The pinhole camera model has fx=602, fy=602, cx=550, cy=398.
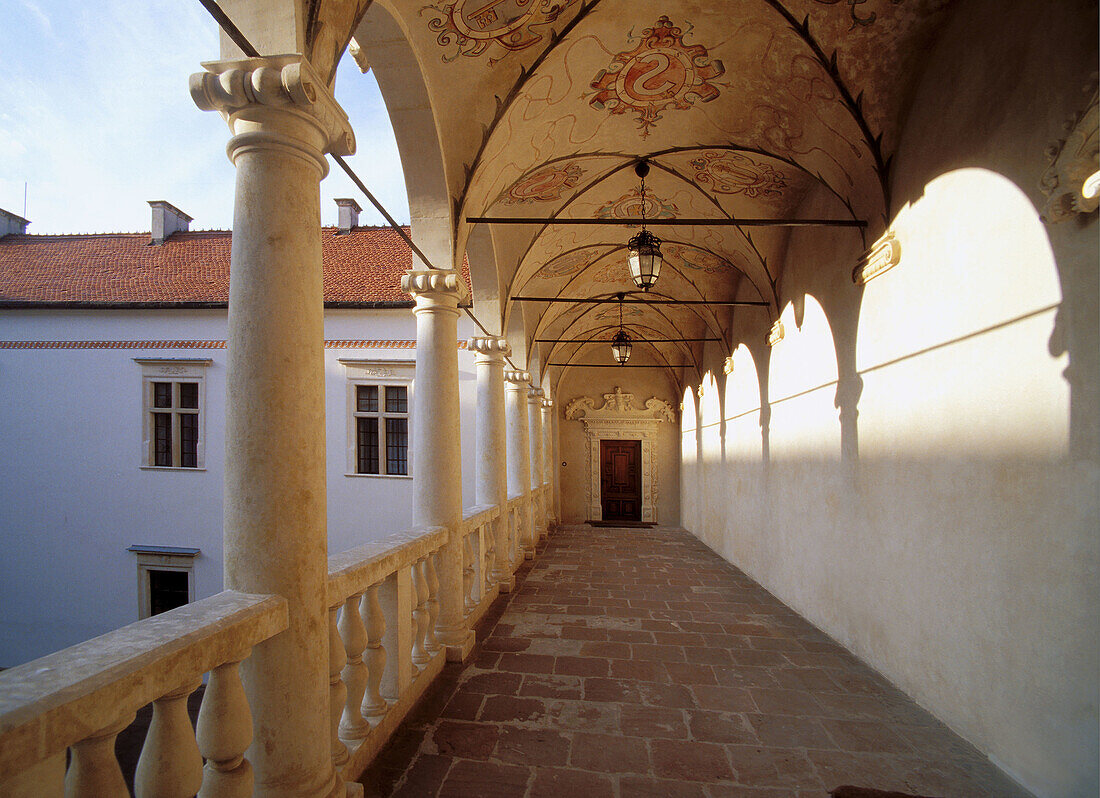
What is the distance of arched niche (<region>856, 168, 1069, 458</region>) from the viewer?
3123mm

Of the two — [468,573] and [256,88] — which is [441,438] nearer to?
[468,573]

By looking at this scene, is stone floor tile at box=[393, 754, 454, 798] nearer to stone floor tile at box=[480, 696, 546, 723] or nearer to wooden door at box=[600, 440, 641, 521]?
stone floor tile at box=[480, 696, 546, 723]

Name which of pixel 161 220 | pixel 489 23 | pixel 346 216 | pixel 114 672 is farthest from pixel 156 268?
pixel 114 672

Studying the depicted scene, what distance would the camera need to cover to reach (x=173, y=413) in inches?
525

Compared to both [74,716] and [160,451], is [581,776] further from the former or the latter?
[160,451]

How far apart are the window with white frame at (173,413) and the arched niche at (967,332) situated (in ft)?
43.3

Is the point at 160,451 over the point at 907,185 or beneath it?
beneath

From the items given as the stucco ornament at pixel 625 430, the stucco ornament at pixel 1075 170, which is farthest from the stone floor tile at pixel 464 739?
the stucco ornament at pixel 625 430

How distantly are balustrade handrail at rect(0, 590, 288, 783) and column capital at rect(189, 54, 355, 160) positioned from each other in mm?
1775

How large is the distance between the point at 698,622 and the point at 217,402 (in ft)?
37.3

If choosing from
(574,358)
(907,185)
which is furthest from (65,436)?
(907,185)

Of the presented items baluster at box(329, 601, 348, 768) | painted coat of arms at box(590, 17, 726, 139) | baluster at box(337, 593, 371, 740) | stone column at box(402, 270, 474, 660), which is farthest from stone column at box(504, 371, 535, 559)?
baluster at box(329, 601, 348, 768)

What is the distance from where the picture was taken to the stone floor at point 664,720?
3.05 m

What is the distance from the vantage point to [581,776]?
308 cm
